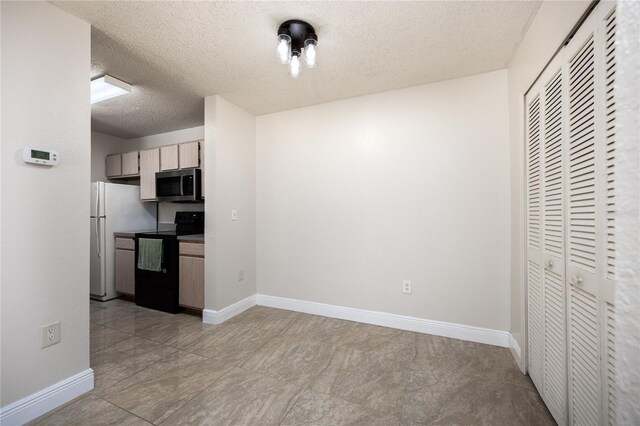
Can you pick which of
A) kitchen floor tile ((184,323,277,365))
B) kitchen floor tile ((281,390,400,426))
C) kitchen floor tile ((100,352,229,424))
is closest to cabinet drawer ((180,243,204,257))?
kitchen floor tile ((184,323,277,365))

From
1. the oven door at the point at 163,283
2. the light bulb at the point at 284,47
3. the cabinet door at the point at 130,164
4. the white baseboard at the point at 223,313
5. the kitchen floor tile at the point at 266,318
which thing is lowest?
the kitchen floor tile at the point at 266,318

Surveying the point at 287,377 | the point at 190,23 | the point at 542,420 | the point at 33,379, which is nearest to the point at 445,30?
the point at 190,23

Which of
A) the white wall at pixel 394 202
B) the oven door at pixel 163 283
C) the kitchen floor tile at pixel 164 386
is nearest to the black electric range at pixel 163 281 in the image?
the oven door at pixel 163 283

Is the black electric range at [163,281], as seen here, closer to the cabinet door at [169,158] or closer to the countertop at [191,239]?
the countertop at [191,239]

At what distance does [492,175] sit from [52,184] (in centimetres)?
308

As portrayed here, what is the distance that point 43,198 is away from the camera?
146 cm

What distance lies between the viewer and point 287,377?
69.9 inches

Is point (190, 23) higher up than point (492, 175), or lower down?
higher up

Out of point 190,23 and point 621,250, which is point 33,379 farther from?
point 621,250

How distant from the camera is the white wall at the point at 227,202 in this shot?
267 cm

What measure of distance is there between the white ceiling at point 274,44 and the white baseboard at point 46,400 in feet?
7.22

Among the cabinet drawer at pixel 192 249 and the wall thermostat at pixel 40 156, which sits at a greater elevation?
the wall thermostat at pixel 40 156

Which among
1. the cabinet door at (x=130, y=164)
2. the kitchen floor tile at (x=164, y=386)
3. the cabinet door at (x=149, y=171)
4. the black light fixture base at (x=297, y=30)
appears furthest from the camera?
the cabinet door at (x=130, y=164)

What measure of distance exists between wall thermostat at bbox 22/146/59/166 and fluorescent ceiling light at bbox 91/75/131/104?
118 cm
